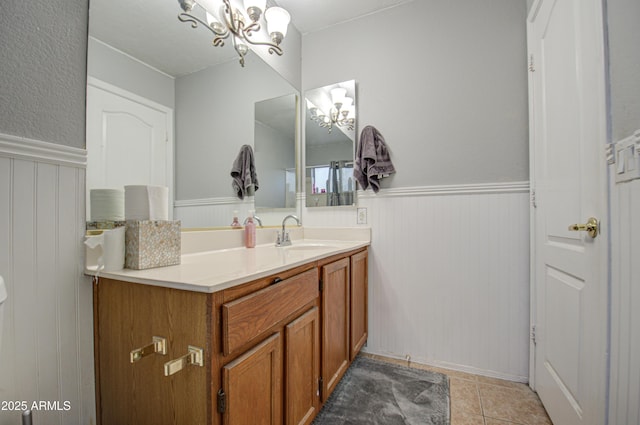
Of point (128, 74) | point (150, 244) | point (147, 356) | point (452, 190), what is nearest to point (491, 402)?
point (452, 190)

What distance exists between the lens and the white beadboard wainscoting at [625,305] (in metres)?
0.74

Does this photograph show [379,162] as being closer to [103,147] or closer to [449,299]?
[449,299]

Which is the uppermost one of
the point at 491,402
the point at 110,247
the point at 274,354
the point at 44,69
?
the point at 44,69

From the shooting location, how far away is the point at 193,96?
1.31 metres

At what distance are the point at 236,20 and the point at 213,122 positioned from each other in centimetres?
62

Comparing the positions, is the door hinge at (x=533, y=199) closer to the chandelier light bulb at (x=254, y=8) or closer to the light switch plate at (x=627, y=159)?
the light switch plate at (x=627, y=159)

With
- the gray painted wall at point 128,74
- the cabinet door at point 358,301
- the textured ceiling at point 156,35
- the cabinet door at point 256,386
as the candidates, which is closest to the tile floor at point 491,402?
the cabinet door at point 358,301

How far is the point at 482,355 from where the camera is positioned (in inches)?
66.0

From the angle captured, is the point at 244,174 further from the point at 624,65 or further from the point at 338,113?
the point at 624,65

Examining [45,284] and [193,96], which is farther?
[193,96]

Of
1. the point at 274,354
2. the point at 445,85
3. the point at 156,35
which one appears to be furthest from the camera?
the point at 445,85

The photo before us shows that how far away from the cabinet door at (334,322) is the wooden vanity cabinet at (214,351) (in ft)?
0.29

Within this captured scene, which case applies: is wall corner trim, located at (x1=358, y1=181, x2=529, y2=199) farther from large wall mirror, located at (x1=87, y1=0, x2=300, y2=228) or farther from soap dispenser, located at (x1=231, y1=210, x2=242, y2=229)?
soap dispenser, located at (x1=231, y1=210, x2=242, y2=229)

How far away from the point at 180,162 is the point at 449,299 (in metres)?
1.74
